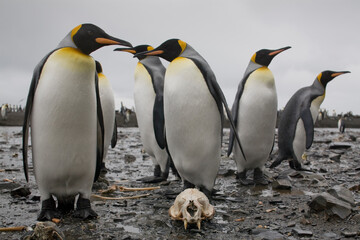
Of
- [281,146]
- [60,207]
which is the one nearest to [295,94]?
[281,146]

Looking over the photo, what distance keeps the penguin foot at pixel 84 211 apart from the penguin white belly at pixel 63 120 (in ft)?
0.64

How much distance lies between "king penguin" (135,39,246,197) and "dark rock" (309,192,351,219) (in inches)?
48.1

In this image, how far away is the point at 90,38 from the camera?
315 centimetres

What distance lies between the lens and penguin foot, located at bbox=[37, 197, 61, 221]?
10.3 ft

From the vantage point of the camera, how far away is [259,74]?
209 inches

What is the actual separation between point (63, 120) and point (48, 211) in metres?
0.86

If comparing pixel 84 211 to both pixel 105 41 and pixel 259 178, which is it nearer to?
pixel 105 41

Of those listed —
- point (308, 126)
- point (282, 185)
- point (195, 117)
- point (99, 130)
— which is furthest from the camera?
point (308, 126)

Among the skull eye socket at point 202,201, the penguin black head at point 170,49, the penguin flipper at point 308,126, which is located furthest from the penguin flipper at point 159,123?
the penguin flipper at point 308,126

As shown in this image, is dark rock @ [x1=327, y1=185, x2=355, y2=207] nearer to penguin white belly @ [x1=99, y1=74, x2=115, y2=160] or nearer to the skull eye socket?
the skull eye socket

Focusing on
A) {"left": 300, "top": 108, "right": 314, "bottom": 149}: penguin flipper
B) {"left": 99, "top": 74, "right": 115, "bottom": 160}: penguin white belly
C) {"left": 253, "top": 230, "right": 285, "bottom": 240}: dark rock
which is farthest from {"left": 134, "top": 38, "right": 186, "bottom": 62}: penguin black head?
{"left": 300, "top": 108, "right": 314, "bottom": 149}: penguin flipper

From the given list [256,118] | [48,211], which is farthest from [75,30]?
[256,118]

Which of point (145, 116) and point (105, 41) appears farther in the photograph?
point (145, 116)

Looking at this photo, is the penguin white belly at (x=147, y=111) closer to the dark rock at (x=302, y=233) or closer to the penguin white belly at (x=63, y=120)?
the penguin white belly at (x=63, y=120)
